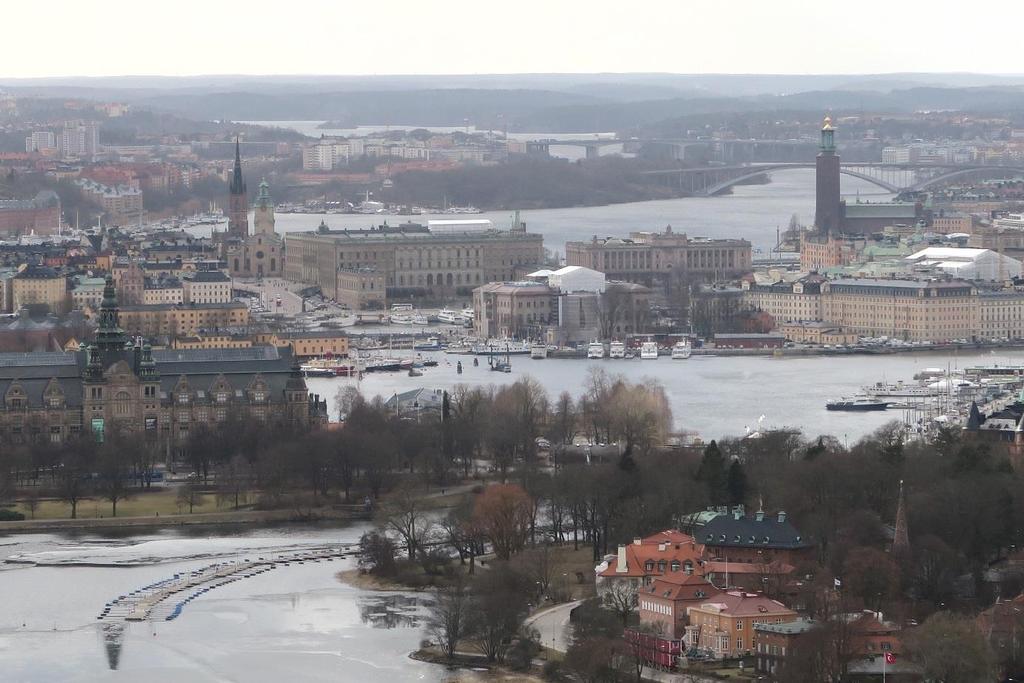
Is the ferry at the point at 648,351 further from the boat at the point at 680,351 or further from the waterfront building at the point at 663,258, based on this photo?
the waterfront building at the point at 663,258

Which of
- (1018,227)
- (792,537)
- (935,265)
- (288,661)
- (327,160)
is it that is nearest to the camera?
(288,661)

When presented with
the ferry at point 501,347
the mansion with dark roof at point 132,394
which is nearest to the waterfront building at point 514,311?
the ferry at point 501,347

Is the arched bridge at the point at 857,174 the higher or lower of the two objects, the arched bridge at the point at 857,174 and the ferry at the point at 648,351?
the lower

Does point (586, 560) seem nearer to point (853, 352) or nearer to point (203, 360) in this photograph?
point (203, 360)

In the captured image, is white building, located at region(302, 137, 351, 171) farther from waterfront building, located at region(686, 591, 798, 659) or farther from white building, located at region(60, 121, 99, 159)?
waterfront building, located at region(686, 591, 798, 659)

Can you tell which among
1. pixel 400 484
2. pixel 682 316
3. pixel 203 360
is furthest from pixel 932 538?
pixel 682 316

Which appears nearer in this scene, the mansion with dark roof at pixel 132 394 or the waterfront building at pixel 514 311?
the mansion with dark roof at pixel 132 394

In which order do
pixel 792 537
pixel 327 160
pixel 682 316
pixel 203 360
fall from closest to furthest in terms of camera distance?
pixel 792 537 < pixel 203 360 < pixel 682 316 < pixel 327 160

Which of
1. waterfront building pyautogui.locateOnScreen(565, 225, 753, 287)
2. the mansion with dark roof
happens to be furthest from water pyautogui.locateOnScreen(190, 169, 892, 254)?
the mansion with dark roof

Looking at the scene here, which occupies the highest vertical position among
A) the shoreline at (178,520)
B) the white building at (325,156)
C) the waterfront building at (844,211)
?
the shoreline at (178,520)
